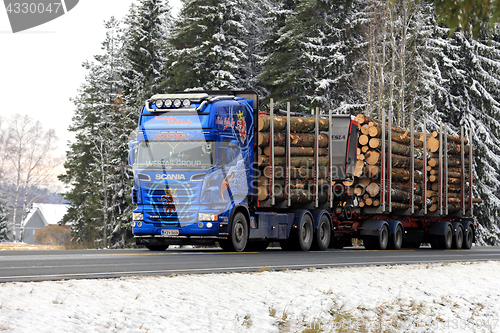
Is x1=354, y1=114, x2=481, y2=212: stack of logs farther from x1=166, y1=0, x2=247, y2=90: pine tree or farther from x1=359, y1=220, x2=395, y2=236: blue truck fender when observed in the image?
x1=166, y1=0, x2=247, y2=90: pine tree

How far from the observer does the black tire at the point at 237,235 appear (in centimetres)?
1612

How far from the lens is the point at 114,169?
4138 centimetres

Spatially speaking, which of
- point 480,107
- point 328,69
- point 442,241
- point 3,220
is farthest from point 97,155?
point 442,241

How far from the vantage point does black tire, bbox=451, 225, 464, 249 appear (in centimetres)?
2564

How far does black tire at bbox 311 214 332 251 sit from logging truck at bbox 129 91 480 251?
0.10ft

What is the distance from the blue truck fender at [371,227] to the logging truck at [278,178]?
3cm

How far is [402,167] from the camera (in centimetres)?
2286

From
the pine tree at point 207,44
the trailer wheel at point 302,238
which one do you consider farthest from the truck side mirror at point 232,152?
the pine tree at point 207,44

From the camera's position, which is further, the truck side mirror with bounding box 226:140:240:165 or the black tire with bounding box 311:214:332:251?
the black tire with bounding box 311:214:332:251

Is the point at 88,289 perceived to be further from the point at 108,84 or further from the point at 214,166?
the point at 108,84

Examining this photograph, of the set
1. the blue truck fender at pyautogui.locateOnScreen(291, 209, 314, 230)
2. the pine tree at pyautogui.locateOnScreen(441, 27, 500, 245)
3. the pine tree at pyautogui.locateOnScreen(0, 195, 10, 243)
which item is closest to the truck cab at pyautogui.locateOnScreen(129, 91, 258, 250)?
the blue truck fender at pyautogui.locateOnScreen(291, 209, 314, 230)

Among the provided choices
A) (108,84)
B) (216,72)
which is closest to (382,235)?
(216,72)

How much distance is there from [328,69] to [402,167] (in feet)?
51.3

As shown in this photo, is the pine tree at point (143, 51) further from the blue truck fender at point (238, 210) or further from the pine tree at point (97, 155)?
the blue truck fender at point (238, 210)
